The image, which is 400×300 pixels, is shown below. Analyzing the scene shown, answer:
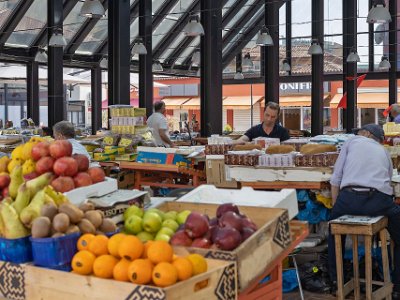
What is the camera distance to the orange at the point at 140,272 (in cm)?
227

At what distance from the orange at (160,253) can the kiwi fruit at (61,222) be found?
389 mm

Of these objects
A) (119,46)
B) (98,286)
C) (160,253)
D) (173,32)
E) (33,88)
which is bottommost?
(98,286)

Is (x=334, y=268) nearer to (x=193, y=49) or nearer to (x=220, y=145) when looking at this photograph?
(x=220, y=145)

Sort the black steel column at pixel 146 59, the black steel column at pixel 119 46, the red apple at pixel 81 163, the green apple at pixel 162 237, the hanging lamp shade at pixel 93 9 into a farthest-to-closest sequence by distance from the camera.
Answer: the black steel column at pixel 146 59 → the black steel column at pixel 119 46 → the hanging lamp shade at pixel 93 9 → the red apple at pixel 81 163 → the green apple at pixel 162 237

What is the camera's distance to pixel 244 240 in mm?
2654

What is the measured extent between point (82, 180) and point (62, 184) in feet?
0.39

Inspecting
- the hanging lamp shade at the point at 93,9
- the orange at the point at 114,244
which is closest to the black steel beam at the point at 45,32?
the hanging lamp shade at the point at 93,9

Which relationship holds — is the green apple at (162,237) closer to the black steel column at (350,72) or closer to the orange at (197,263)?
the orange at (197,263)

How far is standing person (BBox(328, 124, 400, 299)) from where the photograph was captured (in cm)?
479

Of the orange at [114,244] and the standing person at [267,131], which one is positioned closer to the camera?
the orange at [114,244]

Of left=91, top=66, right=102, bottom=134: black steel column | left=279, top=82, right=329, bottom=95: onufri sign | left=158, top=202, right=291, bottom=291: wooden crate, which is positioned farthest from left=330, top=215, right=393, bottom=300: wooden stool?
left=279, top=82, right=329, bottom=95: onufri sign

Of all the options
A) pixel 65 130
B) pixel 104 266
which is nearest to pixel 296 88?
pixel 65 130

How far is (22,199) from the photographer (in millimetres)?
2854

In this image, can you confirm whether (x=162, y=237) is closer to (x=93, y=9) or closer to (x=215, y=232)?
(x=215, y=232)
